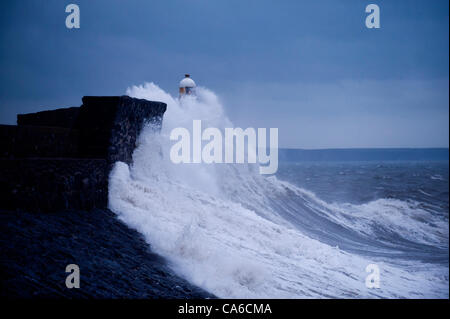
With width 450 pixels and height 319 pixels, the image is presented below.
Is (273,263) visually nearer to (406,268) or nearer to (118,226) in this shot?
(118,226)

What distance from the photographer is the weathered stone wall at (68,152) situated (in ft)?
14.2

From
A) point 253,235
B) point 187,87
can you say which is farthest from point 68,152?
point 187,87

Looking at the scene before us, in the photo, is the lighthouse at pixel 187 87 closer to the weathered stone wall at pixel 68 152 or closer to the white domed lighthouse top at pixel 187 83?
the white domed lighthouse top at pixel 187 83

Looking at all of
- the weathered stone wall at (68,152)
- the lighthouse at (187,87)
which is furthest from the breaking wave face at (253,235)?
the lighthouse at (187,87)

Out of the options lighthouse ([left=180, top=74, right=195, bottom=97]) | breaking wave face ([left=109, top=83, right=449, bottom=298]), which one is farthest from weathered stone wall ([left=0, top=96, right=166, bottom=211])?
lighthouse ([left=180, top=74, right=195, bottom=97])

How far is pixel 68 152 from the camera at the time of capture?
232 inches

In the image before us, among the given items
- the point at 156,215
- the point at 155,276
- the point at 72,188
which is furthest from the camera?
the point at 156,215

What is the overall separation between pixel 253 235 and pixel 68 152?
131 inches

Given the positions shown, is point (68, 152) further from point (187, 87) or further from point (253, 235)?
point (187, 87)

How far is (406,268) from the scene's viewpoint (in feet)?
27.2

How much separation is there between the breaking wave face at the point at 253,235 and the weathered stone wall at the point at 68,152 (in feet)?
1.39

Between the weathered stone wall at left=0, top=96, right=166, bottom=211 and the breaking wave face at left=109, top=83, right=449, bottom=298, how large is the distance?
0.42 m
